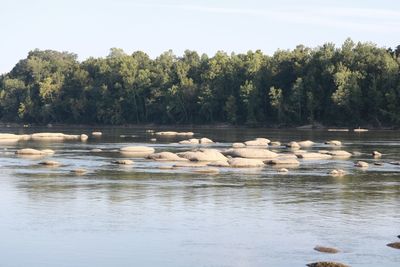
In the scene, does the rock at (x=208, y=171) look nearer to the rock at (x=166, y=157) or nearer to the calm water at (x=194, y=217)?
the calm water at (x=194, y=217)

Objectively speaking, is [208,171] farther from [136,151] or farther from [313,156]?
[136,151]

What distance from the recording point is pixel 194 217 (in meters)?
32.6

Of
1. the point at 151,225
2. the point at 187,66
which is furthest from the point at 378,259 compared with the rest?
the point at 187,66

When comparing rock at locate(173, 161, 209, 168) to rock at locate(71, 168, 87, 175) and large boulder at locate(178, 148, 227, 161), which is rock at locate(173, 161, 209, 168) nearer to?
large boulder at locate(178, 148, 227, 161)

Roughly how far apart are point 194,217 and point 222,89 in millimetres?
128904

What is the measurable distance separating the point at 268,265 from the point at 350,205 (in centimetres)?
1343

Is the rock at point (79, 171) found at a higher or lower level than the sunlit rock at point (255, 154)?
lower

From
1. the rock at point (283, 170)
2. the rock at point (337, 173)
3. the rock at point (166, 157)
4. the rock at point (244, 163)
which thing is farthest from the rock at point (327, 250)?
the rock at point (166, 157)

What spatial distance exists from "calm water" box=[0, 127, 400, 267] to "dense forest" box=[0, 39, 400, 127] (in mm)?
85413

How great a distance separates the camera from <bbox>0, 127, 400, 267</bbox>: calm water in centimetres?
2545

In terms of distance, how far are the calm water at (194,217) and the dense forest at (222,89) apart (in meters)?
85.4

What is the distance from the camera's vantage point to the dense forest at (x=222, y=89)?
448 feet

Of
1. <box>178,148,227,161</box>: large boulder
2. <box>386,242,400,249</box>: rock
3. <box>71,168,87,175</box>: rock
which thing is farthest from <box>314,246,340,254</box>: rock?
<box>178,148,227,161</box>: large boulder

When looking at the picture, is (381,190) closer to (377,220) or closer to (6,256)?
(377,220)
